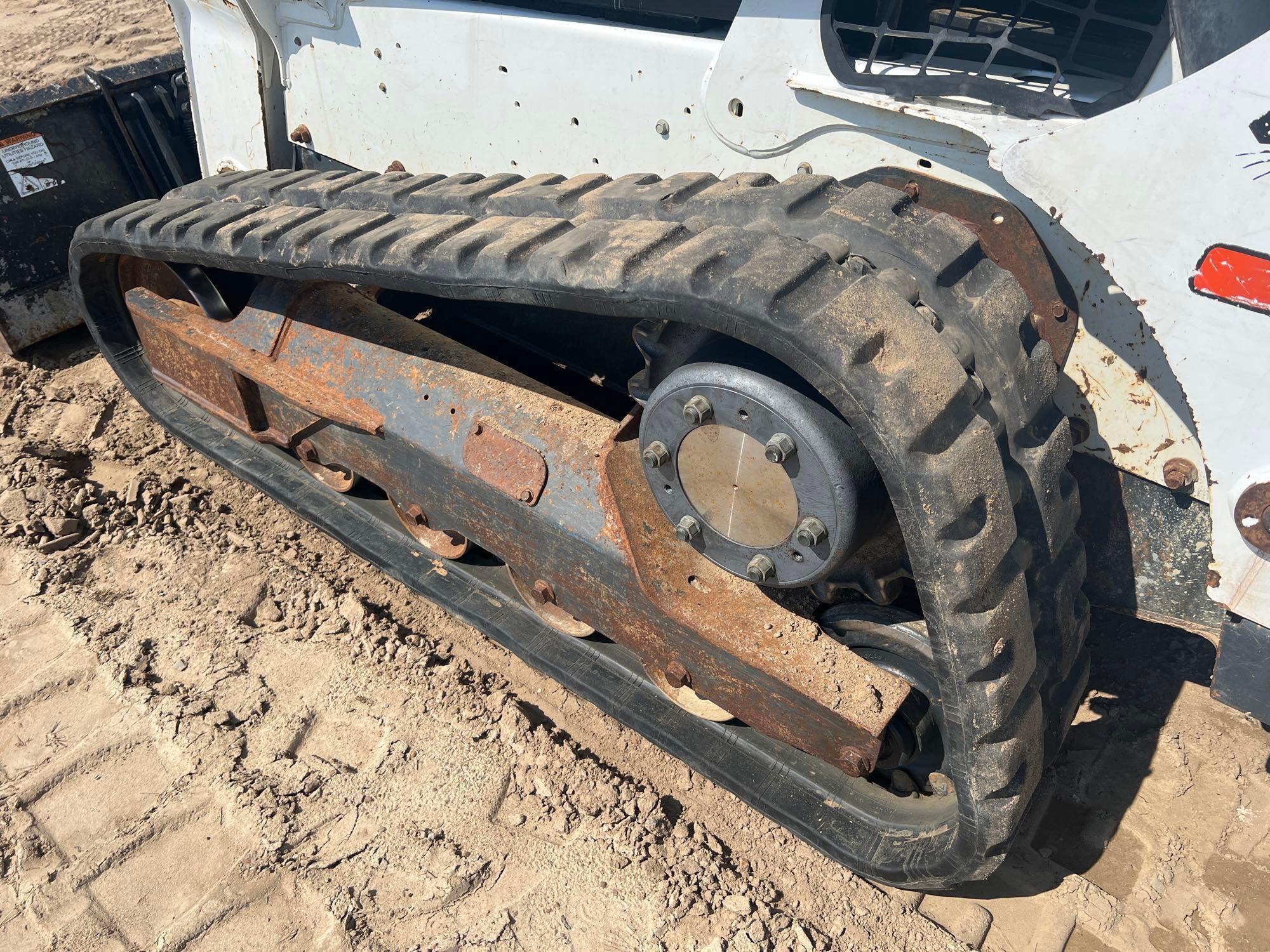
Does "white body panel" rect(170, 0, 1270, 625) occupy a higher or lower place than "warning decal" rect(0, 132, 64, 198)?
higher

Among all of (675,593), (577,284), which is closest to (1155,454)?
(675,593)

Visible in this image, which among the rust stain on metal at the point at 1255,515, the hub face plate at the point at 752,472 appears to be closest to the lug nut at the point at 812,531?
the hub face plate at the point at 752,472

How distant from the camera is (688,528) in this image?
163 centimetres

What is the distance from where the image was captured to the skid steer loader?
1.24 metres

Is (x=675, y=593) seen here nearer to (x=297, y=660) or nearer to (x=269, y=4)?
(x=297, y=660)

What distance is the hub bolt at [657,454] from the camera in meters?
1.58

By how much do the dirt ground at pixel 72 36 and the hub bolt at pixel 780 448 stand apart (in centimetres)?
589

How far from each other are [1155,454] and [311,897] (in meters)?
1.75

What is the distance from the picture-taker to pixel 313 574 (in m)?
2.61

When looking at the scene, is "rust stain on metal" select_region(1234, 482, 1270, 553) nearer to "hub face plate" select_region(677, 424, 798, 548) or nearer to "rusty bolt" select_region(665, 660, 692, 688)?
"hub face plate" select_region(677, 424, 798, 548)

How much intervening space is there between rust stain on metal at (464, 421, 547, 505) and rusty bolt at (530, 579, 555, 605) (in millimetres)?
216

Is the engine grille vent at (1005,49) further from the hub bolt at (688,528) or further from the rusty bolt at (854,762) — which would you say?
the rusty bolt at (854,762)

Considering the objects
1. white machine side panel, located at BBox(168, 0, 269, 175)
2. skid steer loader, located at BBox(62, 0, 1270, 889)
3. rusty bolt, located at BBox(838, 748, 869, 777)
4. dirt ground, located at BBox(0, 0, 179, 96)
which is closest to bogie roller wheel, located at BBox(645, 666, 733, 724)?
skid steer loader, located at BBox(62, 0, 1270, 889)

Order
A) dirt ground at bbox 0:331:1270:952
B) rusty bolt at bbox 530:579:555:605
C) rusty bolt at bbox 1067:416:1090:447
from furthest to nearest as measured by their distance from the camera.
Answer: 1. rusty bolt at bbox 530:579:555:605
2. dirt ground at bbox 0:331:1270:952
3. rusty bolt at bbox 1067:416:1090:447
